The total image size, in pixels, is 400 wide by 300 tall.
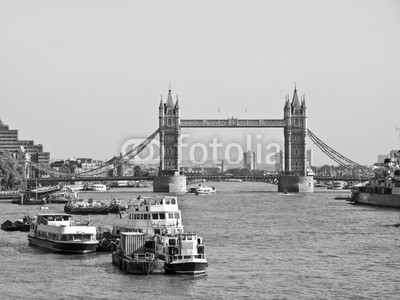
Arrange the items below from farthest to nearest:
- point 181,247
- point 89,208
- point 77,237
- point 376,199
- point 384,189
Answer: point 376,199
point 384,189
point 89,208
point 77,237
point 181,247

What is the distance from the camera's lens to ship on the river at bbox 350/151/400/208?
137 m

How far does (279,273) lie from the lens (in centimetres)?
6244

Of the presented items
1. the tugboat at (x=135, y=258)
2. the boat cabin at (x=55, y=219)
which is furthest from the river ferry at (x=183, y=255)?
the boat cabin at (x=55, y=219)

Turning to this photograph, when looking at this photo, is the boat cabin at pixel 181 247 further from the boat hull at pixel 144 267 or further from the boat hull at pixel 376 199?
the boat hull at pixel 376 199

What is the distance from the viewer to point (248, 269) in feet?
210

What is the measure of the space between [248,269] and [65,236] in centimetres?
1491

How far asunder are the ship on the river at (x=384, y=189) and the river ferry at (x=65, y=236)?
67.3 m

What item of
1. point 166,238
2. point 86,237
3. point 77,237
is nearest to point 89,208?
point 77,237

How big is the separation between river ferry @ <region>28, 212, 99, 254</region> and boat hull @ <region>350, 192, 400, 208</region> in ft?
221

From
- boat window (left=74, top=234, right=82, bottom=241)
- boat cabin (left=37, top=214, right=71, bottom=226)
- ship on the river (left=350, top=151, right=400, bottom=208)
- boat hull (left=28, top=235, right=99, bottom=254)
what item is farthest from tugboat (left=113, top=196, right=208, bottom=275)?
ship on the river (left=350, top=151, right=400, bottom=208)

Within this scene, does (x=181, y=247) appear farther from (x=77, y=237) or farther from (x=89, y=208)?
(x=89, y=208)

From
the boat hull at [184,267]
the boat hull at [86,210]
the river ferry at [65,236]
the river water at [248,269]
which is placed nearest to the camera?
the river water at [248,269]

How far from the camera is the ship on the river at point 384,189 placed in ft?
450

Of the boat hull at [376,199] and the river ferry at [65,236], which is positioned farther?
the boat hull at [376,199]
